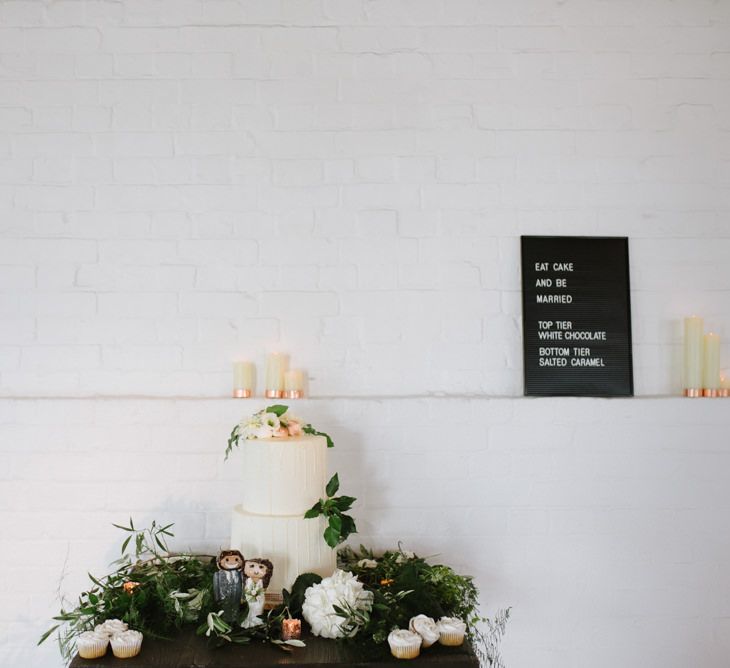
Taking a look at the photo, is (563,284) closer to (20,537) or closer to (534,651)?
(534,651)

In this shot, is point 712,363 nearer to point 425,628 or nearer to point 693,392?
point 693,392

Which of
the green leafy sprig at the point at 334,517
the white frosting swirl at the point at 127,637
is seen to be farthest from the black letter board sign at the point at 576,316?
the white frosting swirl at the point at 127,637

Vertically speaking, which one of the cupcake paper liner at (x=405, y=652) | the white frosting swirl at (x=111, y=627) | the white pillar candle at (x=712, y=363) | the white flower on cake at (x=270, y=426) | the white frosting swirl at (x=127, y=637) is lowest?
the cupcake paper liner at (x=405, y=652)

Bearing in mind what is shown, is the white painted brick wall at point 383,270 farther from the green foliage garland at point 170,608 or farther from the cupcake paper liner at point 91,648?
the cupcake paper liner at point 91,648

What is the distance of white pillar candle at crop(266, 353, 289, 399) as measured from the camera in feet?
7.68

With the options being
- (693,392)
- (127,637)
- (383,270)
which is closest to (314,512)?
(127,637)

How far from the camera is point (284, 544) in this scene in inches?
73.7

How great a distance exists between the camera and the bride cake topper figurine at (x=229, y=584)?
173cm

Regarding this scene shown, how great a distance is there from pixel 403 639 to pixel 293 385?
97cm

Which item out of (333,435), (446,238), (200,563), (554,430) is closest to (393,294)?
(446,238)

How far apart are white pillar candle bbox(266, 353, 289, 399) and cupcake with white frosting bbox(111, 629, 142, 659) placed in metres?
0.90

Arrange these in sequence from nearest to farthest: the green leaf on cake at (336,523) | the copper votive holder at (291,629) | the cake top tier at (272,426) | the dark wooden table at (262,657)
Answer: the dark wooden table at (262,657) < the copper votive holder at (291,629) < the green leaf on cake at (336,523) < the cake top tier at (272,426)

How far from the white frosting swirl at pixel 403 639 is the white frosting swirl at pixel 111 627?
0.64 meters

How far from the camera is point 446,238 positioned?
2.43m
